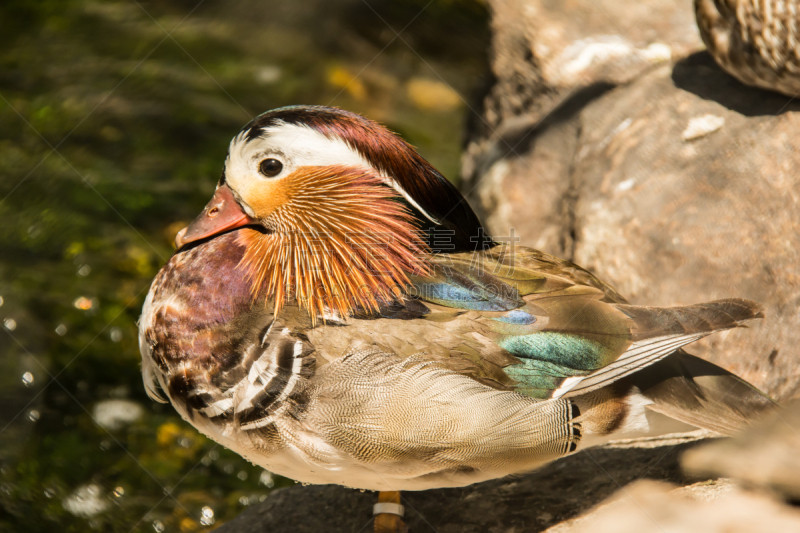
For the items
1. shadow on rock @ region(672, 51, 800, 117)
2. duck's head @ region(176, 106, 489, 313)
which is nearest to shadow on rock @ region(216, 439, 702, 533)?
duck's head @ region(176, 106, 489, 313)

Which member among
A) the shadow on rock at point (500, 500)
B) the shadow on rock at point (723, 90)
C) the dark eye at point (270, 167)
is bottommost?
the shadow on rock at point (500, 500)

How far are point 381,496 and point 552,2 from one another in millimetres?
2740

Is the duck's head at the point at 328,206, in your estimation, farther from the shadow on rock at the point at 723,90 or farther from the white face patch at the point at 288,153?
the shadow on rock at the point at 723,90

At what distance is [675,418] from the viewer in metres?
1.73

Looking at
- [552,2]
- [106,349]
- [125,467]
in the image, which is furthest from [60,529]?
[552,2]

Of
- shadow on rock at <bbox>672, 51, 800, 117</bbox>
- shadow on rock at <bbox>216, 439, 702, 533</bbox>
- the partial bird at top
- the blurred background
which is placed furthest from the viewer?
the blurred background

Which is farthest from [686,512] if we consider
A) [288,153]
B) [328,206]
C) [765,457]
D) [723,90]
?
[723,90]

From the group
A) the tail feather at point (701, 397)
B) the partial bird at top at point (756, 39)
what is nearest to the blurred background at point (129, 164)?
the partial bird at top at point (756, 39)

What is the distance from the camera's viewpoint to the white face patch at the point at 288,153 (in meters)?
1.64

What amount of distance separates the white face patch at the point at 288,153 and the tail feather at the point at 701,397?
812mm

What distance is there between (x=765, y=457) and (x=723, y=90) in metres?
1.68

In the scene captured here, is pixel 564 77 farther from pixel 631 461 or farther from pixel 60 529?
pixel 60 529

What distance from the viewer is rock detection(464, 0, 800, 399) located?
230 centimetres

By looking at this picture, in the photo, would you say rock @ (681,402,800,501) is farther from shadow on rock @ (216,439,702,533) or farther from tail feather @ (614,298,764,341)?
tail feather @ (614,298,764,341)
